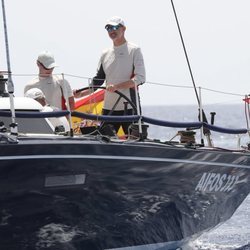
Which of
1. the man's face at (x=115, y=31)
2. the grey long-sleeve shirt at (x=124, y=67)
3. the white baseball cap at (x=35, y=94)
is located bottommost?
the white baseball cap at (x=35, y=94)

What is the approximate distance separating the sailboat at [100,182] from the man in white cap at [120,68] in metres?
0.78

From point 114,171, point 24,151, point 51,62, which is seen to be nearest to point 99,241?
point 114,171

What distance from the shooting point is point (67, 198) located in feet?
27.1

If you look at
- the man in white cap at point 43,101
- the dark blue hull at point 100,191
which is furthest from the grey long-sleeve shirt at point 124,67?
the dark blue hull at point 100,191

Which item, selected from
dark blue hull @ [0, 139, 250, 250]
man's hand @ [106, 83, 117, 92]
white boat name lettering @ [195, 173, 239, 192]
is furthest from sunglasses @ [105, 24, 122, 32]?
white boat name lettering @ [195, 173, 239, 192]

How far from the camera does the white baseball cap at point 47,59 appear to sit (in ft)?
32.1

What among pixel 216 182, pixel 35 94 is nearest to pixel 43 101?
pixel 35 94

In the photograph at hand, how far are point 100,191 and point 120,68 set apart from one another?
1.99 meters

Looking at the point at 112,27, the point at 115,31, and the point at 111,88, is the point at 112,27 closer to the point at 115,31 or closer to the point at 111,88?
the point at 115,31

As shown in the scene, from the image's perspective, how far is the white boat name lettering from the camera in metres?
10.0

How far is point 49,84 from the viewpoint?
10023 mm

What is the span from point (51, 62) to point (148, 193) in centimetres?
174

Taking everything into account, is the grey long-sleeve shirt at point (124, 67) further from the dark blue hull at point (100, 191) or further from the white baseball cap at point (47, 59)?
the dark blue hull at point (100, 191)

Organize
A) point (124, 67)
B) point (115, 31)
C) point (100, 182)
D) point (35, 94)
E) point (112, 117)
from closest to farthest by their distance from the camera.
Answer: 1. point (100, 182)
2. point (112, 117)
3. point (35, 94)
4. point (115, 31)
5. point (124, 67)
